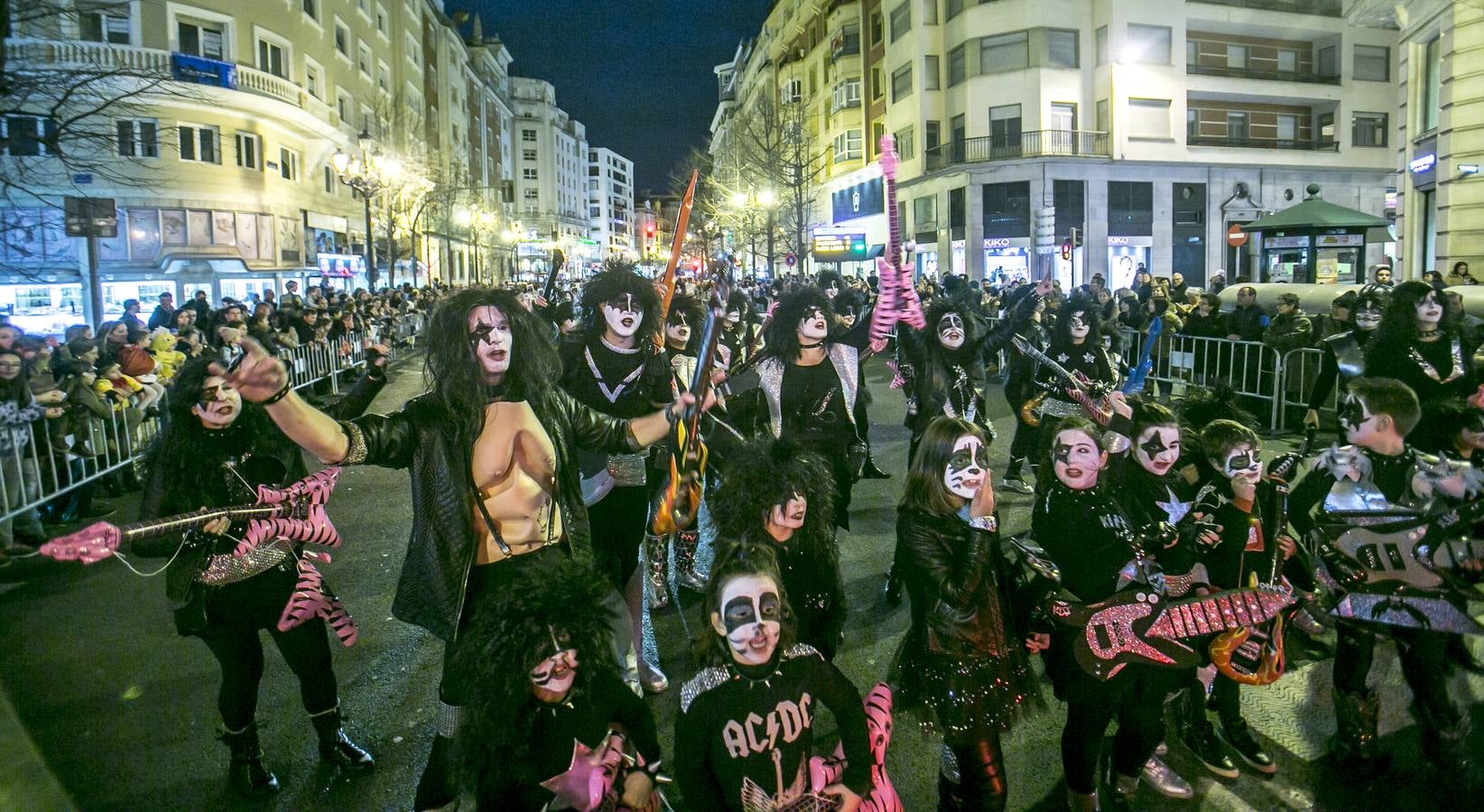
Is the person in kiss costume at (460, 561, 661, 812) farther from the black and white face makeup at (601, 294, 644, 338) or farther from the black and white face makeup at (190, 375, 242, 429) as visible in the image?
the black and white face makeup at (601, 294, 644, 338)

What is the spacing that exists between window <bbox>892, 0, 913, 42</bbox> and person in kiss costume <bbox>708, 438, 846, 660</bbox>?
3889 cm

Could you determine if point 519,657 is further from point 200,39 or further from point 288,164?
point 288,164

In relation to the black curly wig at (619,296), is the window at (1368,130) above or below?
above

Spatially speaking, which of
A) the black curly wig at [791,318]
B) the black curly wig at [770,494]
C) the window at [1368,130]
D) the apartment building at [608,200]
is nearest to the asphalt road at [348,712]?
the black curly wig at [770,494]

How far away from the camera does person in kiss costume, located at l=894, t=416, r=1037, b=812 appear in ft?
9.80

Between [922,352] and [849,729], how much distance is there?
4134 millimetres

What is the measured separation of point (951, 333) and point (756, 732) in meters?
4.27

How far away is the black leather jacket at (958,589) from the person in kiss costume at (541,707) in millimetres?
1013

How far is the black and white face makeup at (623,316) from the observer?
459cm

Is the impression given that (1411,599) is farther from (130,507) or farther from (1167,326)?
(1167,326)

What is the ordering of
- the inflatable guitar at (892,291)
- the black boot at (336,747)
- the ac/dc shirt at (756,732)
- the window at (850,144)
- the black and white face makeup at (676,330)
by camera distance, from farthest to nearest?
the window at (850,144) → the black and white face makeup at (676,330) → the inflatable guitar at (892,291) → the black boot at (336,747) → the ac/dc shirt at (756,732)

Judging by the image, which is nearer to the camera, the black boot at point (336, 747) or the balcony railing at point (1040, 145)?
the black boot at point (336, 747)

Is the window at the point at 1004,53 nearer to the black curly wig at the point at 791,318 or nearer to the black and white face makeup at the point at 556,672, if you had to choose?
the black curly wig at the point at 791,318

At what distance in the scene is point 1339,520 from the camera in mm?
3484
